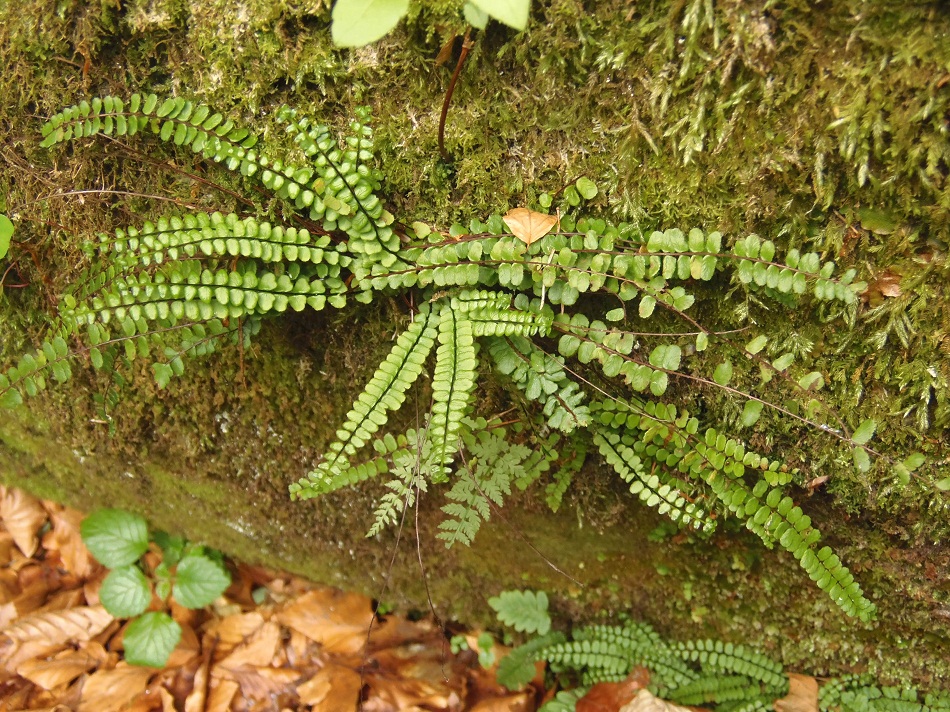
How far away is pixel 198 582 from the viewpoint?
9.99 feet

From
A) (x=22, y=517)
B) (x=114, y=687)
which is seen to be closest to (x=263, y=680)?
(x=114, y=687)

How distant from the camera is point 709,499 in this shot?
2.17m

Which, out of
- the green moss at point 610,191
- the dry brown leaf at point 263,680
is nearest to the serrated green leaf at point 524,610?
the green moss at point 610,191

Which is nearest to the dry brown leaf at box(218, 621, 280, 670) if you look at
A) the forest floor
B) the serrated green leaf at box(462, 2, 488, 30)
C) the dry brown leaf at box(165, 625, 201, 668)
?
the forest floor

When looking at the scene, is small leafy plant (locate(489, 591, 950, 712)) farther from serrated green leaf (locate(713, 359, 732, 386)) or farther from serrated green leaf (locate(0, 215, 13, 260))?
serrated green leaf (locate(0, 215, 13, 260))

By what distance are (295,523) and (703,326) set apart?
6.82ft

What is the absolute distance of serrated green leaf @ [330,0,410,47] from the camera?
1.52 m

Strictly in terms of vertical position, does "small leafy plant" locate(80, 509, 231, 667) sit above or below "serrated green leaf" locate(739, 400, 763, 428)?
below

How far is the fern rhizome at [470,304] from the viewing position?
74.2 inches

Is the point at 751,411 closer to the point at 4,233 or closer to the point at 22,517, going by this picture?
the point at 4,233

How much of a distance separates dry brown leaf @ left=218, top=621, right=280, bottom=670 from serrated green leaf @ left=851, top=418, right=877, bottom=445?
2809 mm

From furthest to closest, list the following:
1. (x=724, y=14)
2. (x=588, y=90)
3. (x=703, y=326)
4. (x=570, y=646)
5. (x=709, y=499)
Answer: (x=570, y=646)
(x=709, y=499)
(x=703, y=326)
(x=588, y=90)
(x=724, y=14)

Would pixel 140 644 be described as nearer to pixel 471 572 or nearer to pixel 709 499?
pixel 471 572

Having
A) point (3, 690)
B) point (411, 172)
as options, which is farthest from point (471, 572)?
point (3, 690)
